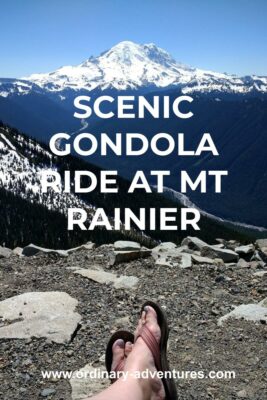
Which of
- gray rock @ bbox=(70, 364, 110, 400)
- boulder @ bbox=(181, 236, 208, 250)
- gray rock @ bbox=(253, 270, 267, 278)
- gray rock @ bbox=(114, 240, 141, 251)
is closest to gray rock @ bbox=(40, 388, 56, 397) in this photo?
gray rock @ bbox=(70, 364, 110, 400)

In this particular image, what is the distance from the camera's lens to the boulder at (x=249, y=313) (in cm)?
1154

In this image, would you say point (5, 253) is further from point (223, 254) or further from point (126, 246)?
point (223, 254)

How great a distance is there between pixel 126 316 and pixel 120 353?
11.1 ft

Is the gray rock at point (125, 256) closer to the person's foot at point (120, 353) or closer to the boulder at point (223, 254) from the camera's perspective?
the boulder at point (223, 254)

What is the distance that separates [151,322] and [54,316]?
136 inches

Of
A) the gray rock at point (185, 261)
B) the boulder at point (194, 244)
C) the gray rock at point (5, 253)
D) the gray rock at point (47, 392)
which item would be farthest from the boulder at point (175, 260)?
the gray rock at point (47, 392)

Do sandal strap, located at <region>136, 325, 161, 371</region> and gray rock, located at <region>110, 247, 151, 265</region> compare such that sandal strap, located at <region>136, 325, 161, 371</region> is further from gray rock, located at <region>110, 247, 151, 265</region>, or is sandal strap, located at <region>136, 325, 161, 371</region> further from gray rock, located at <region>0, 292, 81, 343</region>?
gray rock, located at <region>110, 247, 151, 265</region>

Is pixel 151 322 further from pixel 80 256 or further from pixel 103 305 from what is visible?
pixel 80 256

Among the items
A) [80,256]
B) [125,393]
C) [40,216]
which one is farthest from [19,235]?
[125,393]

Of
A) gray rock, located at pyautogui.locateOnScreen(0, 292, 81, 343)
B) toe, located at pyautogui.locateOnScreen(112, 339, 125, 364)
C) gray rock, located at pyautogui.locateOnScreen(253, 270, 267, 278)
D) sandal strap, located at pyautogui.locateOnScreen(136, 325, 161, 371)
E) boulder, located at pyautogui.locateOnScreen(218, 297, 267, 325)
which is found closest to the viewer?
sandal strap, located at pyautogui.locateOnScreen(136, 325, 161, 371)

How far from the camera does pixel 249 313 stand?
11.8m

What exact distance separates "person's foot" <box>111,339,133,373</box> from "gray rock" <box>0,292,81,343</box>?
211 cm

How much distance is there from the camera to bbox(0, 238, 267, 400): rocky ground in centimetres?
905

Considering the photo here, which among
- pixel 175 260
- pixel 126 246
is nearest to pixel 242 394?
pixel 175 260
